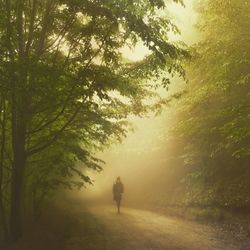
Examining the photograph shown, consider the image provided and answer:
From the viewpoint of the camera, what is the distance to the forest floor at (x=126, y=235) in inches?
515

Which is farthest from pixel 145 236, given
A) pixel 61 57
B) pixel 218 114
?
pixel 61 57

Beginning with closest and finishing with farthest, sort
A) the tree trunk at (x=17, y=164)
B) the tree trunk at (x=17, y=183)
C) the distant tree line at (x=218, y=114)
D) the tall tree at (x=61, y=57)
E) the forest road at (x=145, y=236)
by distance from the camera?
the tall tree at (x=61, y=57), the tree trunk at (x=17, y=164), the tree trunk at (x=17, y=183), the forest road at (x=145, y=236), the distant tree line at (x=218, y=114)

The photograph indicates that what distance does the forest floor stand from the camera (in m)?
13.1

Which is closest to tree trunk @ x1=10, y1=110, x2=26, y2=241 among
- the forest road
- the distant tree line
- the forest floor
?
the forest floor

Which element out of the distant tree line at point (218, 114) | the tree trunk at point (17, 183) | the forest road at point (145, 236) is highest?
the distant tree line at point (218, 114)

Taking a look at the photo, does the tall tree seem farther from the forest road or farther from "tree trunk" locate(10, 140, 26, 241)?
the forest road

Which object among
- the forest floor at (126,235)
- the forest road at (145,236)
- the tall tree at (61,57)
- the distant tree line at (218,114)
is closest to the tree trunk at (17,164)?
the tall tree at (61,57)

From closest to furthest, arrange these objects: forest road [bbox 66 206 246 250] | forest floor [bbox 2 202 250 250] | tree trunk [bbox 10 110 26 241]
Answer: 1. tree trunk [bbox 10 110 26 241]
2. forest floor [bbox 2 202 250 250]
3. forest road [bbox 66 206 246 250]

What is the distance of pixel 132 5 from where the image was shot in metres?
9.84

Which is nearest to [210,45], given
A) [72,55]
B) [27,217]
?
[72,55]

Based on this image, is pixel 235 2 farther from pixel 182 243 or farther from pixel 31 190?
pixel 31 190

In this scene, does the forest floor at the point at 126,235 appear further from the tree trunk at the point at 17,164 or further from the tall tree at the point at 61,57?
the tall tree at the point at 61,57

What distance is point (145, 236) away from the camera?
14.8 meters

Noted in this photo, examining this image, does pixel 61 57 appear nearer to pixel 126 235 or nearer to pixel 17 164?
pixel 17 164
